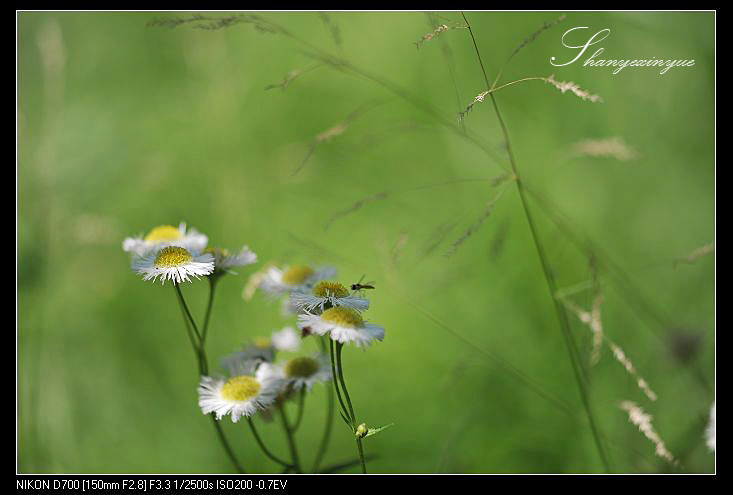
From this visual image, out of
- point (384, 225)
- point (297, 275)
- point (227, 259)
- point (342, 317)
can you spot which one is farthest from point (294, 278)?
point (384, 225)

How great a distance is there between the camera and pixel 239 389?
94 cm

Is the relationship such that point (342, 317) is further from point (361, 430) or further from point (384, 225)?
point (384, 225)

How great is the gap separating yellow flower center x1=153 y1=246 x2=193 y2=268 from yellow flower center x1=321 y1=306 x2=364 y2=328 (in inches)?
8.3

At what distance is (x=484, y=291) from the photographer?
5.51 ft

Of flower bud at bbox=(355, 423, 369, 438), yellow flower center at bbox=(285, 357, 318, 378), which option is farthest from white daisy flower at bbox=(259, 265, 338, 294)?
flower bud at bbox=(355, 423, 369, 438)

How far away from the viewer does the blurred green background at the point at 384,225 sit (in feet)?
4.62

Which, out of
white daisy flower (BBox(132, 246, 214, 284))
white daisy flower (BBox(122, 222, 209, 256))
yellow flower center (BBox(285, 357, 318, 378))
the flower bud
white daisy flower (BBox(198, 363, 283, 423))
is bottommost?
the flower bud

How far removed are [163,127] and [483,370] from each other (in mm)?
1191

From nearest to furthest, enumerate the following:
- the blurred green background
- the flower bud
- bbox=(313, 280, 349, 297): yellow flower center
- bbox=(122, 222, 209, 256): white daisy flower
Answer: the flower bud
bbox=(313, 280, 349, 297): yellow flower center
bbox=(122, 222, 209, 256): white daisy flower
the blurred green background

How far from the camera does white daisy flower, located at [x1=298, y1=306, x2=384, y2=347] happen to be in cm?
82

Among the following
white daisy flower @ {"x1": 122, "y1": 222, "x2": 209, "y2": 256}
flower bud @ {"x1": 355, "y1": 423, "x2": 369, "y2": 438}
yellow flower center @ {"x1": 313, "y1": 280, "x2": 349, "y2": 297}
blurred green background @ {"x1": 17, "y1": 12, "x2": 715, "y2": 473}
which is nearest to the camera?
flower bud @ {"x1": 355, "y1": 423, "x2": 369, "y2": 438}

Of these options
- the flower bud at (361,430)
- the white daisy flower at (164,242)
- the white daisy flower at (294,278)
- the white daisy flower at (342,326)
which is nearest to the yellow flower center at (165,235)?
the white daisy flower at (164,242)

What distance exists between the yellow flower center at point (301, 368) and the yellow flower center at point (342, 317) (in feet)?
0.59

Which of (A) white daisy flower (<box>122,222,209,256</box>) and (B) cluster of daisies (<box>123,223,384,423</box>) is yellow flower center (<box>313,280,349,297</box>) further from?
(A) white daisy flower (<box>122,222,209,256</box>)
